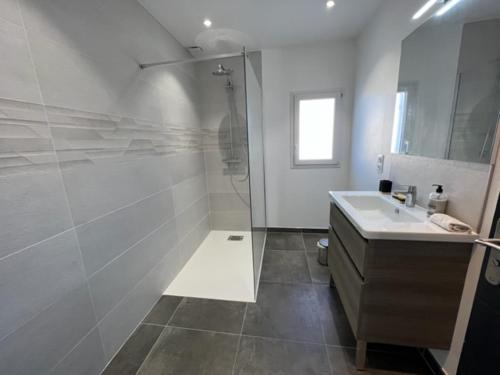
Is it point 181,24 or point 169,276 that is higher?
point 181,24

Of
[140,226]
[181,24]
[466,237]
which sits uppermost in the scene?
[181,24]

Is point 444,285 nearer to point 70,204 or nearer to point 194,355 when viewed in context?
point 194,355

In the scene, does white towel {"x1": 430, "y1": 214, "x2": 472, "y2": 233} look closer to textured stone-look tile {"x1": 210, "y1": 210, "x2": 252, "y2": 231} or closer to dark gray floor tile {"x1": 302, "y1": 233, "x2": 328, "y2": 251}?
dark gray floor tile {"x1": 302, "y1": 233, "x2": 328, "y2": 251}

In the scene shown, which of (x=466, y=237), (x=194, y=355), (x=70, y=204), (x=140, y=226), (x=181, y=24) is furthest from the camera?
(x=181, y=24)

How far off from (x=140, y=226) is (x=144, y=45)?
63.2 inches

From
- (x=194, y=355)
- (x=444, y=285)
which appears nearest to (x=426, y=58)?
(x=444, y=285)

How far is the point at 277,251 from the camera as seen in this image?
2.63 metres

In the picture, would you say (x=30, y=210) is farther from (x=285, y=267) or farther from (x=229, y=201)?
(x=229, y=201)

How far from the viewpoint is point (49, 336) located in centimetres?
102

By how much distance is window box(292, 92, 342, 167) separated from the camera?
2680mm

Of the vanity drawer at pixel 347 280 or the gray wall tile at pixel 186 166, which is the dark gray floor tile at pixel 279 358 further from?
the gray wall tile at pixel 186 166

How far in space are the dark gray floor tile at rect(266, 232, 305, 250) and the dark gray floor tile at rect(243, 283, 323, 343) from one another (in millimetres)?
743

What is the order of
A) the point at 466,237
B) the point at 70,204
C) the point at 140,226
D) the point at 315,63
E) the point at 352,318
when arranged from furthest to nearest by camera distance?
the point at 315,63 < the point at 140,226 < the point at 352,318 < the point at 70,204 < the point at 466,237

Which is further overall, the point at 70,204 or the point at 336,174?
the point at 336,174
